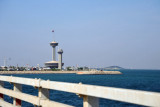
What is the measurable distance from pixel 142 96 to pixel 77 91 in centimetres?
145

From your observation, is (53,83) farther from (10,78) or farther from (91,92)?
(10,78)

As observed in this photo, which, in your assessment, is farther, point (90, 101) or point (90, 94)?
point (90, 101)

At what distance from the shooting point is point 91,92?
3854 mm

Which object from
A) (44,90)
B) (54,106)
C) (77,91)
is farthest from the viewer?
(44,90)

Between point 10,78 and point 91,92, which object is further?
point 10,78

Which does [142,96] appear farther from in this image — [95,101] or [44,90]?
[44,90]

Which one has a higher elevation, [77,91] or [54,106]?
[77,91]

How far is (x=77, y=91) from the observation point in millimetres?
4188

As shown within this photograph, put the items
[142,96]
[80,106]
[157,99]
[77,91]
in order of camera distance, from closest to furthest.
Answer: [157,99]
[142,96]
[77,91]
[80,106]

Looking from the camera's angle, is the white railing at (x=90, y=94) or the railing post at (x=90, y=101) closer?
the white railing at (x=90, y=94)

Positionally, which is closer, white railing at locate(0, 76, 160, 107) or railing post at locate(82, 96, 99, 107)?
white railing at locate(0, 76, 160, 107)

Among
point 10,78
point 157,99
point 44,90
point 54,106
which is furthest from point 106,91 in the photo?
point 10,78

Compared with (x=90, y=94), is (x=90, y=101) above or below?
below

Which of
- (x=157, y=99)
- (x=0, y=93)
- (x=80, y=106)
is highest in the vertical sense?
(x=157, y=99)
